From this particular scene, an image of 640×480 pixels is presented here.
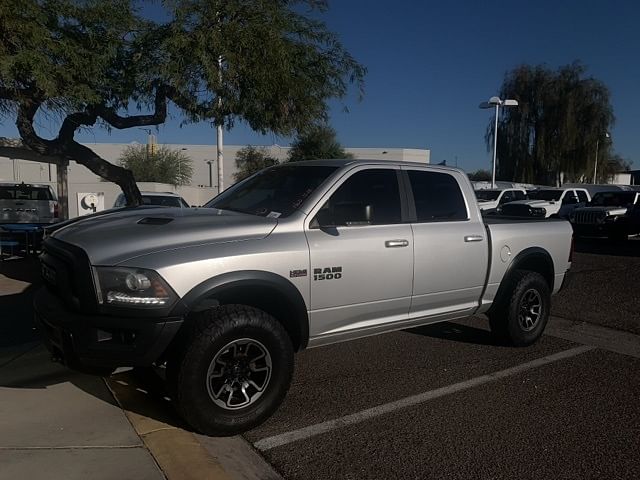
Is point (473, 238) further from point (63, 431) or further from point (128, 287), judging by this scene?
point (63, 431)

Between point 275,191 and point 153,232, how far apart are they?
50.1 inches

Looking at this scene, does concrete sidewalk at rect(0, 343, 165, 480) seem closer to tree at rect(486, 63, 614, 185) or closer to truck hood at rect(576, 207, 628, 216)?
truck hood at rect(576, 207, 628, 216)

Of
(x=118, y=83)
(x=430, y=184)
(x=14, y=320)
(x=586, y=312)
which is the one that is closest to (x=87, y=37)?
(x=118, y=83)

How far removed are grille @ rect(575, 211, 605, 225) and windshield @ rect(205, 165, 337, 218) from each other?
1523cm

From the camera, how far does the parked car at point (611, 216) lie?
16750 millimetres

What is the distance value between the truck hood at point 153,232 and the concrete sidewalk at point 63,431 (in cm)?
120

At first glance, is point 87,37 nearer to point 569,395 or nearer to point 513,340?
point 513,340

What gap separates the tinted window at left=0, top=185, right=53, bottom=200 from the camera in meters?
13.4

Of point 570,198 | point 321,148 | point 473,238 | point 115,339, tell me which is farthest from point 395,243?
point 321,148

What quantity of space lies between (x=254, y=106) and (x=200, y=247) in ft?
22.6

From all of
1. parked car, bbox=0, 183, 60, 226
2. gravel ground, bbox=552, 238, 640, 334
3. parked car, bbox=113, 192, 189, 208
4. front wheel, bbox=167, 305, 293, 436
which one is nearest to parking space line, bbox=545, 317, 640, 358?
gravel ground, bbox=552, 238, 640, 334

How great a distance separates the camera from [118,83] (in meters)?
9.73

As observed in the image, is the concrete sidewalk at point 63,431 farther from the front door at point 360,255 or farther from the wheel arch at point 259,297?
the front door at point 360,255

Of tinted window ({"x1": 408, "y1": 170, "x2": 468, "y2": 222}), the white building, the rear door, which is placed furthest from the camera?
the white building
